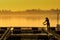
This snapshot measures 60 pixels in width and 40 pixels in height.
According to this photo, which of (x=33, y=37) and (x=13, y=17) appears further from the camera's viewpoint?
(x=13, y=17)

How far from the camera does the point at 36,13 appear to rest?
349 centimetres

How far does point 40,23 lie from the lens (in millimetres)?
3582

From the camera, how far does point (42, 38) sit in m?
1.59

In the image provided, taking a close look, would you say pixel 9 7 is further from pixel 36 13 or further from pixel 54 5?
pixel 54 5

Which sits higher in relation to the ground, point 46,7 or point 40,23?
point 46,7

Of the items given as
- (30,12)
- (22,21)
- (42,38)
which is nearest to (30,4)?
(30,12)

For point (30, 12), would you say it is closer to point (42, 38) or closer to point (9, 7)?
point (9, 7)

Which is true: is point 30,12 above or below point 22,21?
above

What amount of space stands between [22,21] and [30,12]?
0.32 m

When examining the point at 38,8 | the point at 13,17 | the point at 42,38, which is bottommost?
the point at 42,38

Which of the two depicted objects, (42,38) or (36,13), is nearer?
(42,38)

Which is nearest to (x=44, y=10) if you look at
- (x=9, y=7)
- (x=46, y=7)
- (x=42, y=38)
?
(x=46, y=7)

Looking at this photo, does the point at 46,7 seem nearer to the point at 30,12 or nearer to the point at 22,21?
the point at 30,12

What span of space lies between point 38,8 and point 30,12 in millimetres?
229
